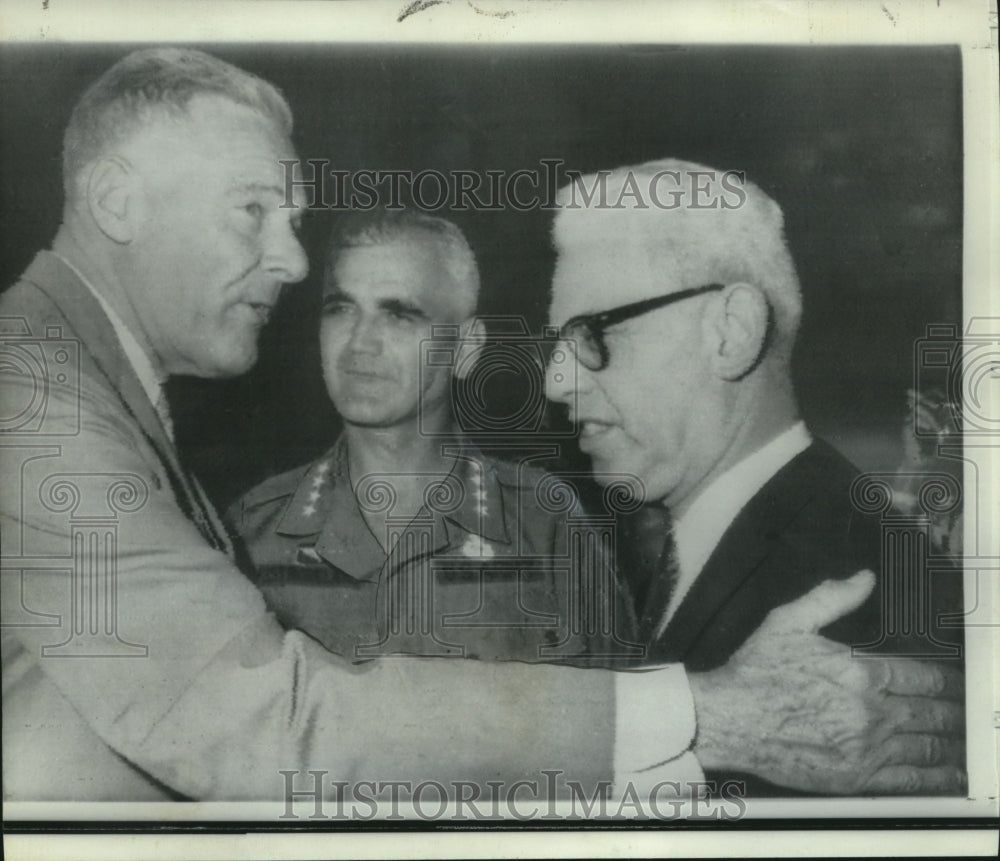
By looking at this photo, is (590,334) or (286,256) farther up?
(286,256)

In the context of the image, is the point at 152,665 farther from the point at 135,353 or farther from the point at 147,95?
the point at 147,95

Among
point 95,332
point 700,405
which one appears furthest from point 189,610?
point 700,405

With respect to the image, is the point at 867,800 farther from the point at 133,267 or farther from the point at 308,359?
the point at 133,267

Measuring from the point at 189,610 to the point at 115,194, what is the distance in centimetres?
106

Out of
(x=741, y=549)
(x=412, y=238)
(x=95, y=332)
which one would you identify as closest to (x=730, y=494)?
(x=741, y=549)

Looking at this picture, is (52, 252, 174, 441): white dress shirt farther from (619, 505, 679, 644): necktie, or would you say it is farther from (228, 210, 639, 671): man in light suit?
(619, 505, 679, 644): necktie

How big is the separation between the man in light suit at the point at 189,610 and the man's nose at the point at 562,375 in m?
0.67

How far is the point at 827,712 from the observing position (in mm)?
2900

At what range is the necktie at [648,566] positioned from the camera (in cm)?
290

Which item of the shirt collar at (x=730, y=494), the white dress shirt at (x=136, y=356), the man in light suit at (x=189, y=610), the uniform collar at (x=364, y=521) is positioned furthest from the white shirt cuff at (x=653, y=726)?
the white dress shirt at (x=136, y=356)

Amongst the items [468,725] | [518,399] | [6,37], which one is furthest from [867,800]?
[6,37]

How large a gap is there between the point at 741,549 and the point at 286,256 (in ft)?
4.48

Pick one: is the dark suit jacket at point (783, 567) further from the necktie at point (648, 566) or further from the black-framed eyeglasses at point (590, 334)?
the black-framed eyeglasses at point (590, 334)

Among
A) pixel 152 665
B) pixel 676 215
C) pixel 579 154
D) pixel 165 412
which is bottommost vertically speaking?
pixel 152 665
